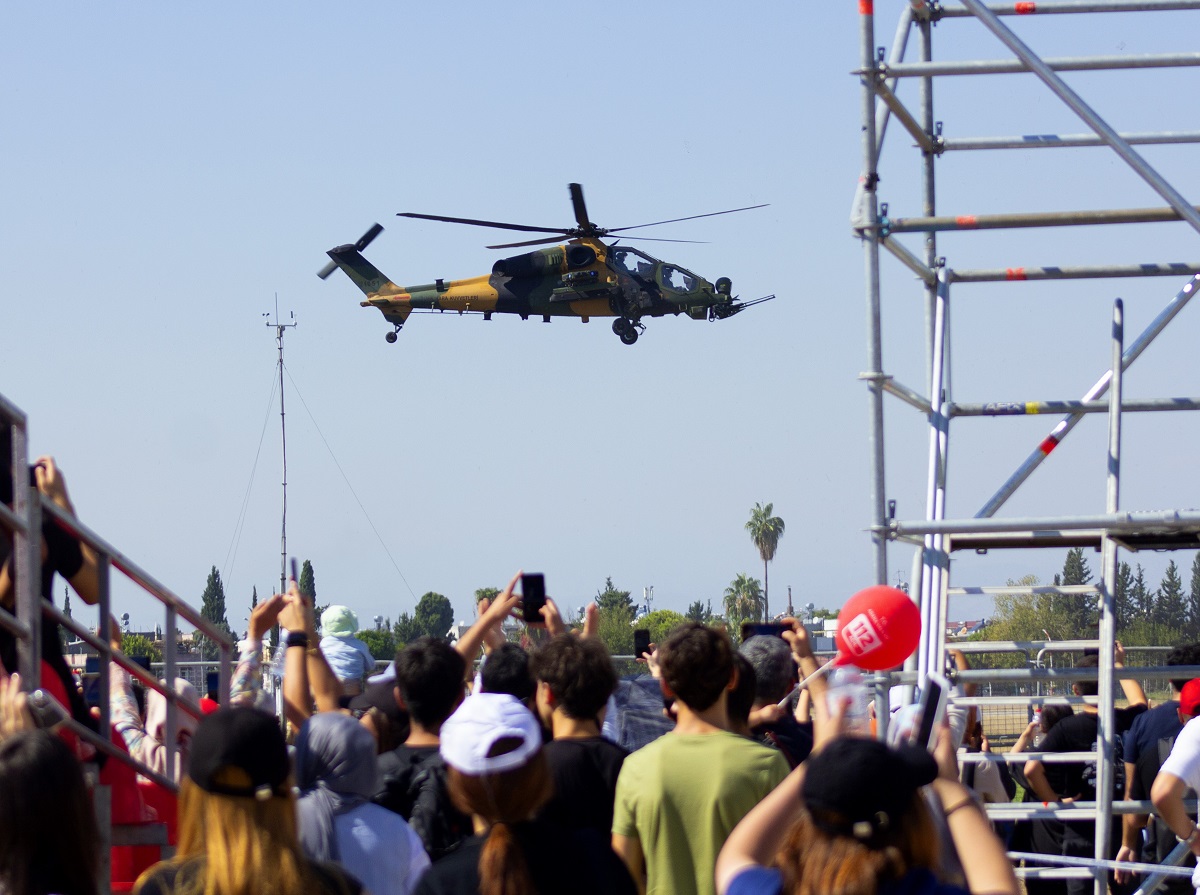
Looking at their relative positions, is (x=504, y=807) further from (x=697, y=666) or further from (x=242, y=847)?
(x=697, y=666)

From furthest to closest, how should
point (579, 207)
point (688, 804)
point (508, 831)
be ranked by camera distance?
point (579, 207), point (688, 804), point (508, 831)

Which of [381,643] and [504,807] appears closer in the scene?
[504,807]

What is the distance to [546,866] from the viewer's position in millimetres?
2924

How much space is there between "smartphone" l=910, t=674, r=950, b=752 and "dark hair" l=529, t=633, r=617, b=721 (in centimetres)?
161

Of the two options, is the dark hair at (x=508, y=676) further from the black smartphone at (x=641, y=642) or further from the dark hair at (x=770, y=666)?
the black smartphone at (x=641, y=642)

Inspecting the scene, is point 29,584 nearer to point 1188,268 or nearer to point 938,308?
point 938,308

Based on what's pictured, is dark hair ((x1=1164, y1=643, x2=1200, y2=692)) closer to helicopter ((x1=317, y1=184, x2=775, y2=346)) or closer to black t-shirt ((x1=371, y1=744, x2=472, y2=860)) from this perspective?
black t-shirt ((x1=371, y1=744, x2=472, y2=860))

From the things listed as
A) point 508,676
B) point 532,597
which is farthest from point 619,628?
point 508,676

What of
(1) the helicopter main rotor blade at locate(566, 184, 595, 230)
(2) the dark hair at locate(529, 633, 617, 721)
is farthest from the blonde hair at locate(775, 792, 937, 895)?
(1) the helicopter main rotor blade at locate(566, 184, 595, 230)

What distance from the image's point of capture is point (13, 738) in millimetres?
2736

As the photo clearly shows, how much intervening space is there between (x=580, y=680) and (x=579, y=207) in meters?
30.4

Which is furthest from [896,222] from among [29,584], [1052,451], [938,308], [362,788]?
[29,584]

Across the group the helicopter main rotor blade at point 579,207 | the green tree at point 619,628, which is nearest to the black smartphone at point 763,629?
the helicopter main rotor blade at point 579,207

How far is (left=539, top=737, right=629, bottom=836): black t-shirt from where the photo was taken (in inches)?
165
